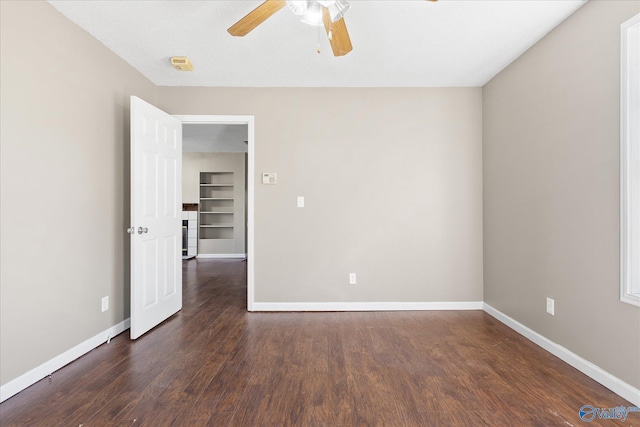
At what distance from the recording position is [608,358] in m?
1.94

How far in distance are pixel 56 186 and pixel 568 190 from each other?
3.63 m

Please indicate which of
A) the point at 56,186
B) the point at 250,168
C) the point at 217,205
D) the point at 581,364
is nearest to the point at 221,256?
the point at 217,205

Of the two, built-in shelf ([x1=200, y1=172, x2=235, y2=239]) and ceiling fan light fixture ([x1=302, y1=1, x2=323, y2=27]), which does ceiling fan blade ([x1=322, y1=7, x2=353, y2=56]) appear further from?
built-in shelf ([x1=200, y1=172, x2=235, y2=239])

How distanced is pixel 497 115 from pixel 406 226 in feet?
4.77

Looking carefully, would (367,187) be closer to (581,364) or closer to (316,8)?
(316,8)

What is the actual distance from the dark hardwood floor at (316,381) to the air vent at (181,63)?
244 cm

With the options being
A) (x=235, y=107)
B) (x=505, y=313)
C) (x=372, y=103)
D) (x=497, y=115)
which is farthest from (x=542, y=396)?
(x=235, y=107)

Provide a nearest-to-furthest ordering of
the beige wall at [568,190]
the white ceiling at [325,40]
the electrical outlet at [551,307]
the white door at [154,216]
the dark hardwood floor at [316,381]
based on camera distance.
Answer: the dark hardwood floor at [316,381]
the beige wall at [568,190]
the white ceiling at [325,40]
the electrical outlet at [551,307]
the white door at [154,216]

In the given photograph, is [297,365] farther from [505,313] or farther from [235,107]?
[235,107]

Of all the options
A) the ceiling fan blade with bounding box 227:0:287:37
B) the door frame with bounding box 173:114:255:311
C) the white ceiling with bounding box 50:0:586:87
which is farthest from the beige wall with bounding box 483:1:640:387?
the door frame with bounding box 173:114:255:311

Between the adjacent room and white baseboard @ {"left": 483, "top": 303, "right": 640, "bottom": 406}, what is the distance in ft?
0.05

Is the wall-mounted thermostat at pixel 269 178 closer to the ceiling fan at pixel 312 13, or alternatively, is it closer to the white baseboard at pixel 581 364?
the ceiling fan at pixel 312 13

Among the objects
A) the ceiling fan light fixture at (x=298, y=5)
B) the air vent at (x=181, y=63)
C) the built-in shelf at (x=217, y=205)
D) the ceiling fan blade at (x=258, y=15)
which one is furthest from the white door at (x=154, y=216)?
the built-in shelf at (x=217, y=205)

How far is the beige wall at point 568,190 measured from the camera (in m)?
1.93
